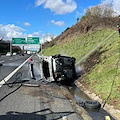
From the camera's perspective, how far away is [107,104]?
5.82m

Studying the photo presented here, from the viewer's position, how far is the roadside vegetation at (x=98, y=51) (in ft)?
23.8

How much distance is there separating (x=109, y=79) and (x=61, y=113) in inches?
154

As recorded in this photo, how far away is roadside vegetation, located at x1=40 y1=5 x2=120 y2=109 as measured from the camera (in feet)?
23.8

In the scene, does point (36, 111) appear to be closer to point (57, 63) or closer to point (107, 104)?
point (107, 104)

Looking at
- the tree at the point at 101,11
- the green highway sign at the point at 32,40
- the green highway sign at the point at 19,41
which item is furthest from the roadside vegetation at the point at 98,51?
the green highway sign at the point at 19,41

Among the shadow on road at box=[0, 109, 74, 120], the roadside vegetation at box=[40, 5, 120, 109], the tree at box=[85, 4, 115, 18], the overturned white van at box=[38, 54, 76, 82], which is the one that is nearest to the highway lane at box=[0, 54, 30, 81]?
the overturned white van at box=[38, 54, 76, 82]

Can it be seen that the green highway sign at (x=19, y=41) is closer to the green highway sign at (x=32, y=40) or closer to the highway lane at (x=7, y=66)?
the green highway sign at (x=32, y=40)

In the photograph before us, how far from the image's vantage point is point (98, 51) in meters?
13.3

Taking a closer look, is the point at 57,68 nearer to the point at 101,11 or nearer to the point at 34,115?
the point at 34,115

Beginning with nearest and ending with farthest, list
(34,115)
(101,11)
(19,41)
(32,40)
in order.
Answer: (34,115), (101,11), (32,40), (19,41)

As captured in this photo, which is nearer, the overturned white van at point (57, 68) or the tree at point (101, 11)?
the overturned white van at point (57, 68)

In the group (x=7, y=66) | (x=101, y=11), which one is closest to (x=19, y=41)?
(x=101, y=11)

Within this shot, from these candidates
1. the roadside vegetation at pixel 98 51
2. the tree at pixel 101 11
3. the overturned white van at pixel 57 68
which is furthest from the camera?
the tree at pixel 101 11

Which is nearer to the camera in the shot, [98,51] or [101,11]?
[98,51]
